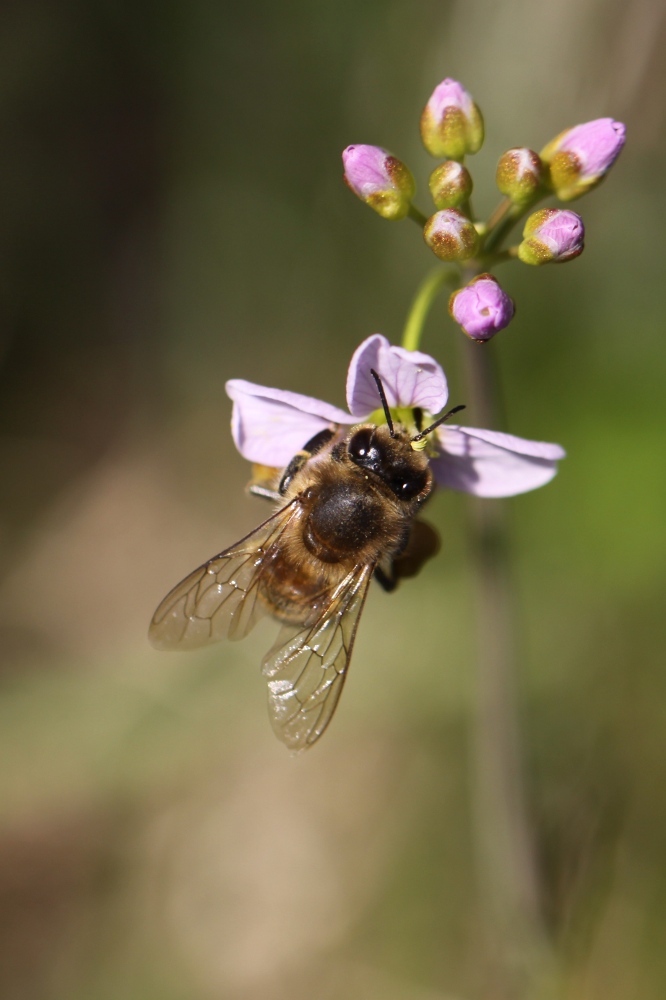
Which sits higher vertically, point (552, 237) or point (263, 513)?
point (552, 237)

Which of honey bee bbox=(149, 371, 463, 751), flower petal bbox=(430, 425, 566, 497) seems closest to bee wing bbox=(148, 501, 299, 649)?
honey bee bbox=(149, 371, 463, 751)

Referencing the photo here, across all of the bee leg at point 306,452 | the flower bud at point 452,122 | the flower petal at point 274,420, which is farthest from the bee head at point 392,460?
the flower bud at point 452,122

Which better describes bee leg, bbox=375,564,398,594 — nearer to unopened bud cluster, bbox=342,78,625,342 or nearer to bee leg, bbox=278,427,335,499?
bee leg, bbox=278,427,335,499

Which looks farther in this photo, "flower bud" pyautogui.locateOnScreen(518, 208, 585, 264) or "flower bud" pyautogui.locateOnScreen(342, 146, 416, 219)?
"flower bud" pyautogui.locateOnScreen(342, 146, 416, 219)

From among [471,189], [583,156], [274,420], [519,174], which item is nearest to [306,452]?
[274,420]

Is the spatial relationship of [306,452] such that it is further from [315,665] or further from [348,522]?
[315,665]

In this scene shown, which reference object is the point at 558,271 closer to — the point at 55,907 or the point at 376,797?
the point at 376,797
